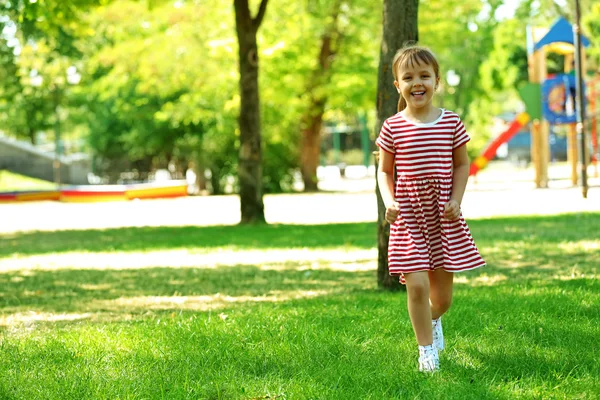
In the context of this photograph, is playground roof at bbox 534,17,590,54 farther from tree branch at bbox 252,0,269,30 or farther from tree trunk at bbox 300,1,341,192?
tree branch at bbox 252,0,269,30

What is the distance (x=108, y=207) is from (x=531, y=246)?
20.5 meters

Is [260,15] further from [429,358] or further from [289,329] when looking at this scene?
[429,358]

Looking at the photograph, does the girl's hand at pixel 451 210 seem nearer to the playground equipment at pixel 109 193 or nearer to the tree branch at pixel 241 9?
the tree branch at pixel 241 9

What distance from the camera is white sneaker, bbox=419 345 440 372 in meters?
4.69

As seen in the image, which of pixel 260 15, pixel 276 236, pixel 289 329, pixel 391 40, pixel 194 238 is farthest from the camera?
pixel 260 15

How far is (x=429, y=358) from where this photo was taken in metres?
4.70

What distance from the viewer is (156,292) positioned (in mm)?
9523

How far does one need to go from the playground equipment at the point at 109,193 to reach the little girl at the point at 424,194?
31055 millimetres

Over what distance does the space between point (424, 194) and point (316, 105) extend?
30.6 m

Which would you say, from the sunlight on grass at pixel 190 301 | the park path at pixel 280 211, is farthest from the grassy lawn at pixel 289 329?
the park path at pixel 280 211

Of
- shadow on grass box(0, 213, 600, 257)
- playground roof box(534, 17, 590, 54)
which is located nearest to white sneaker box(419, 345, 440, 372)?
shadow on grass box(0, 213, 600, 257)

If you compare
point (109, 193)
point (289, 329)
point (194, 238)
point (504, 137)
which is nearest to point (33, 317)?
point (289, 329)

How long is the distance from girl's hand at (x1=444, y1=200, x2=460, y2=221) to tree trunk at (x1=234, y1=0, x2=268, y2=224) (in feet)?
45.4

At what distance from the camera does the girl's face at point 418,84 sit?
15.9ft
